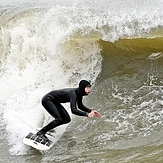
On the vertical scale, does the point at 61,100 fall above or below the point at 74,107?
above

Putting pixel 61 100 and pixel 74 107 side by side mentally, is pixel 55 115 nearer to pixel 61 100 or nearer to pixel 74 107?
pixel 61 100

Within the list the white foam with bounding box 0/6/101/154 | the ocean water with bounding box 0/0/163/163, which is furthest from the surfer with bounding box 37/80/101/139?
the white foam with bounding box 0/6/101/154

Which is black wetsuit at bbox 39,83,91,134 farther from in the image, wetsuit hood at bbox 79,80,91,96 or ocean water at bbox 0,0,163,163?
ocean water at bbox 0,0,163,163

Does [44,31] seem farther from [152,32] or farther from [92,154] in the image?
[92,154]

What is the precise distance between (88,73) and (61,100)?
8.06 ft

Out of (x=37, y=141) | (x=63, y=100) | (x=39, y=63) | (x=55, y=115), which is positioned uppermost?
(x=39, y=63)

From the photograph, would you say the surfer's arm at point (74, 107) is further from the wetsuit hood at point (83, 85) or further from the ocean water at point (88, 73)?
the ocean water at point (88, 73)

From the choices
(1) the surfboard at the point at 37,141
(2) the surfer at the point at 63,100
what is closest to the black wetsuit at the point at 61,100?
(2) the surfer at the point at 63,100

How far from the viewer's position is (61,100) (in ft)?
24.9

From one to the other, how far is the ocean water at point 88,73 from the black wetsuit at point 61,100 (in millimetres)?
372

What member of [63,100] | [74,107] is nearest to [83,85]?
[74,107]

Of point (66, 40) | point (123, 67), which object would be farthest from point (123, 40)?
point (66, 40)

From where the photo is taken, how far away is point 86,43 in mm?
10094

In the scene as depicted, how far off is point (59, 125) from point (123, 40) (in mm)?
3224
